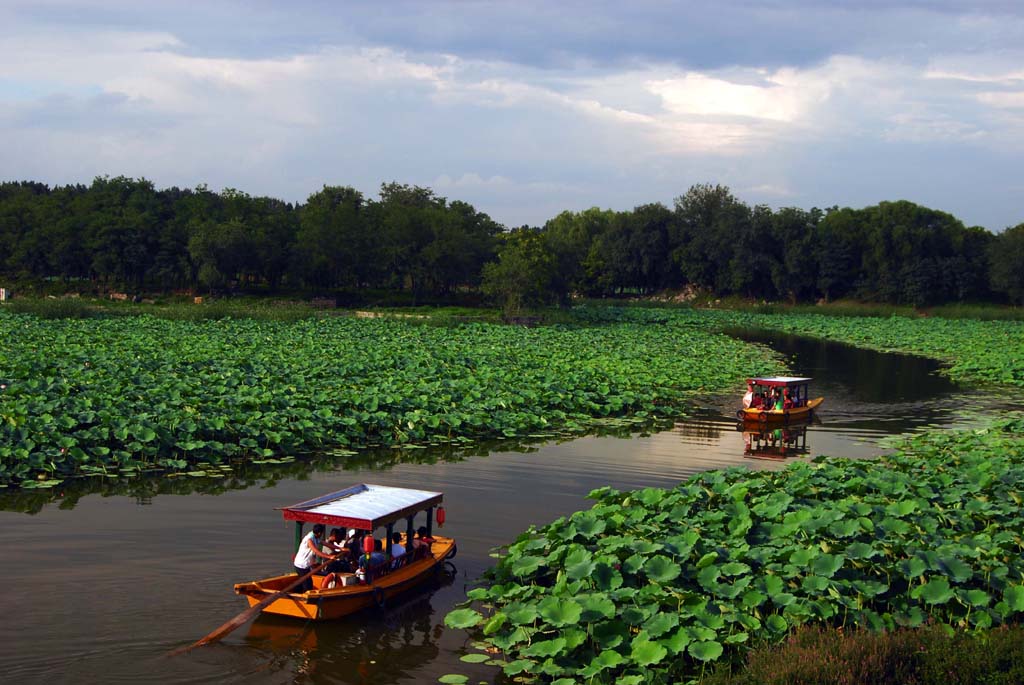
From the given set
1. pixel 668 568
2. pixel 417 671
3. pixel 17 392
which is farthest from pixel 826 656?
pixel 17 392

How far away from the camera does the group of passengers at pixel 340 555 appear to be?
9.71m

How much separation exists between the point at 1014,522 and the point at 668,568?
494cm

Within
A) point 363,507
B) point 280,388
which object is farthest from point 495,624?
point 280,388

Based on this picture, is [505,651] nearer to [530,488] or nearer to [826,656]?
[826,656]

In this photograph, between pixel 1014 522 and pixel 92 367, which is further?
pixel 92 367

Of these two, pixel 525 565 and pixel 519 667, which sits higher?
pixel 525 565

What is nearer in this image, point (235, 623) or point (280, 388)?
point (235, 623)

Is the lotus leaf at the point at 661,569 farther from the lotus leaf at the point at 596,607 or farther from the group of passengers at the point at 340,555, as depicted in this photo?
the group of passengers at the point at 340,555

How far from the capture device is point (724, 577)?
30.1 ft

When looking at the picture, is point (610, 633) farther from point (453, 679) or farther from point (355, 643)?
point (355, 643)

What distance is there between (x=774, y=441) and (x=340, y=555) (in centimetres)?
1315

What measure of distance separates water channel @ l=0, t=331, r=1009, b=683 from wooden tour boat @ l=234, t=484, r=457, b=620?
21cm

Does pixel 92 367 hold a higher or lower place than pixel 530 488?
higher

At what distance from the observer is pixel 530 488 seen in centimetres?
1482
